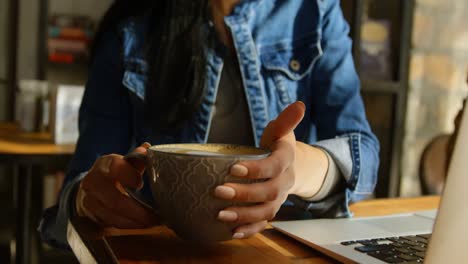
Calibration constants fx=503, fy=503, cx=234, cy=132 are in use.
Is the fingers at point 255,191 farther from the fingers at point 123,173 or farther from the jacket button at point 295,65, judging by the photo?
the jacket button at point 295,65

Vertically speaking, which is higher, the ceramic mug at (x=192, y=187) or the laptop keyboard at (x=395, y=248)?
the ceramic mug at (x=192, y=187)

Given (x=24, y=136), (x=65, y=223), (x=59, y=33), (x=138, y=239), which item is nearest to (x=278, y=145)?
(x=138, y=239)

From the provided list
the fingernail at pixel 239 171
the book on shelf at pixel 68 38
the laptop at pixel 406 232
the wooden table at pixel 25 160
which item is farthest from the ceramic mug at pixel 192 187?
the book on shelf at pixel 68 38

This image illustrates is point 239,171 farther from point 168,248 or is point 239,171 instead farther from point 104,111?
point 104,111

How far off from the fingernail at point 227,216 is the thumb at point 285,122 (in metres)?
0.09

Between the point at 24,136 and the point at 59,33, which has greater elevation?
the point at 59,33

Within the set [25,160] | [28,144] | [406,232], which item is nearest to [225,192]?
[406,232]

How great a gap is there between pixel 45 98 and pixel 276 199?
63.7 inches

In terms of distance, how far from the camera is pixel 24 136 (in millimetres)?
1755

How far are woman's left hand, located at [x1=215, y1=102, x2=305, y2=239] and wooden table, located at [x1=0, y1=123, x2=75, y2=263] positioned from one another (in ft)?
3.47

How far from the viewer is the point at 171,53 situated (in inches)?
35.9

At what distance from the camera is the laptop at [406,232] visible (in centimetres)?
25

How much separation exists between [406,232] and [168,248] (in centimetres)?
25

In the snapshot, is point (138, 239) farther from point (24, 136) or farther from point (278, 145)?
point (24, 136)
